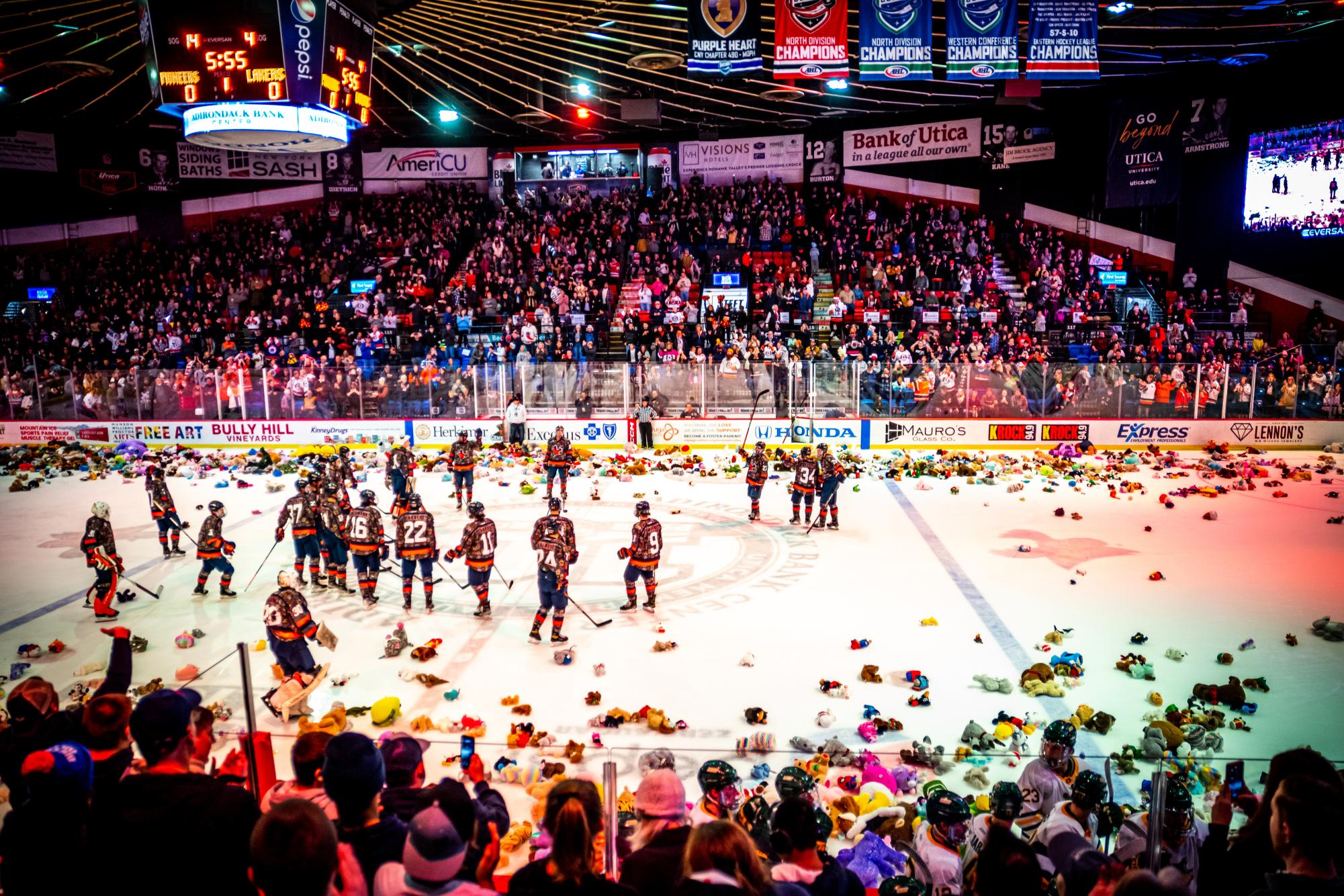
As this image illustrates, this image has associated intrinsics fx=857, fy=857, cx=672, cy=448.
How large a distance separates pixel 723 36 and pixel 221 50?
24.9 ft

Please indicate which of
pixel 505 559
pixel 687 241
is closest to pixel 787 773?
pixel 505 559

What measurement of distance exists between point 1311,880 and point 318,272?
32998 mm

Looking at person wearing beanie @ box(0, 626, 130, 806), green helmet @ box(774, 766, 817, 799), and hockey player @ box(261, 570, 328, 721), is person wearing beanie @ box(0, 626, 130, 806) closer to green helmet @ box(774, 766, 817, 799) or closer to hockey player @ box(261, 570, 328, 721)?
hockey player @ box(261, 570, 328, 721)

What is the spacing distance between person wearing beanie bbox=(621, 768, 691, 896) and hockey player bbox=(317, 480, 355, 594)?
8658mm

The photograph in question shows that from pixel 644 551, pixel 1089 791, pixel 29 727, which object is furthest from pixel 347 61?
pixel 1089 791

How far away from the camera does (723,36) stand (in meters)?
13.7

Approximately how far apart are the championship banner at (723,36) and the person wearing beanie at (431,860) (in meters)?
12.8

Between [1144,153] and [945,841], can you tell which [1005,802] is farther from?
[1144,153]

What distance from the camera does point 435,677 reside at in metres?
8.54

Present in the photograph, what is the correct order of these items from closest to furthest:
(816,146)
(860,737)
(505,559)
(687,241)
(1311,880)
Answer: (1311,880)
(860,737)
(505,559)
(687,241)
(816,146)

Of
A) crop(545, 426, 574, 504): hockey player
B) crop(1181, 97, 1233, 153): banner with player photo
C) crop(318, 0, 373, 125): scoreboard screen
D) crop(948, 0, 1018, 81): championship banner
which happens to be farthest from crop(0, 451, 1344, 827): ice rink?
crop(1181, 97, 1233, 153): banner with player photo

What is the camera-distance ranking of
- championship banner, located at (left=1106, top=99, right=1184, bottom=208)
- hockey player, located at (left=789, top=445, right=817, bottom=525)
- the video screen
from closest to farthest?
hockey player, located at (left=789, top=445, right=817, bottom=525)
the video screen
championship banner, located at (left=1106, top=99, right=1184, bottom=208)

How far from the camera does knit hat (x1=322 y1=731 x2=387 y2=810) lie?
3357 millimetres

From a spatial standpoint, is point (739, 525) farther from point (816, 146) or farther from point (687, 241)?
point (816, 146)
